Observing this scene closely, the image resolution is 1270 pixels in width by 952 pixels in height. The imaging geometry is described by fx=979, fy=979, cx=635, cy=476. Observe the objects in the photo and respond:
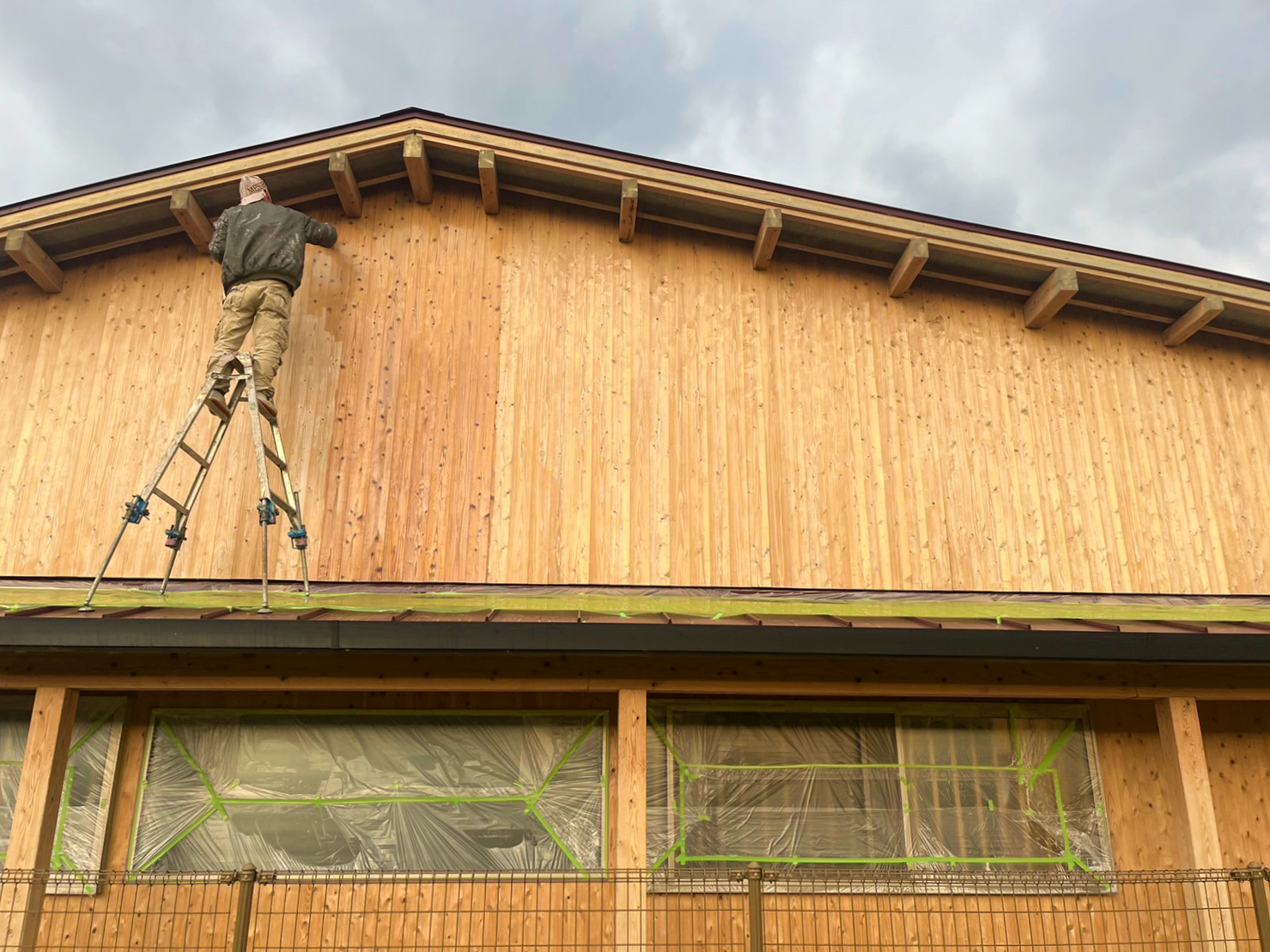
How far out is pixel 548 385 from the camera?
25.9 feet

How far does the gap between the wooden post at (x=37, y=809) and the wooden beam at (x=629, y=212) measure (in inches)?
209

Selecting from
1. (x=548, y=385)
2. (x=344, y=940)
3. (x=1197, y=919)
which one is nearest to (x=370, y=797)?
(x=344, y=940)

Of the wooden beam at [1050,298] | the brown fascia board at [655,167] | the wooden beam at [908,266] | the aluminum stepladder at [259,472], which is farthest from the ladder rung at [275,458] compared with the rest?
the wooden beam at [1050,298]

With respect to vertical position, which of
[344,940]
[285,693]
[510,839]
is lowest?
[344,940]

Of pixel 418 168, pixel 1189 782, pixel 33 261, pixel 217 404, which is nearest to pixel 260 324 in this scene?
pixel 217 404

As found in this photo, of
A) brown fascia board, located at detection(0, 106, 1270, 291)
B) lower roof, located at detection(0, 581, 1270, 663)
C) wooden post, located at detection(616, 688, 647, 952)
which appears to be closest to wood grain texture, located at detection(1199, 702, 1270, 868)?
lower roof, located at detection(0, 581, 1270, 663)

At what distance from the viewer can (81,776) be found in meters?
6.53

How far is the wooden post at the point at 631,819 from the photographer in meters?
5.38

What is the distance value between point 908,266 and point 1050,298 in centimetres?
118

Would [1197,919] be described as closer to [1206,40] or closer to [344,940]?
[344,940]

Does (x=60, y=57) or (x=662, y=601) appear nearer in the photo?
(x=662, y=601)

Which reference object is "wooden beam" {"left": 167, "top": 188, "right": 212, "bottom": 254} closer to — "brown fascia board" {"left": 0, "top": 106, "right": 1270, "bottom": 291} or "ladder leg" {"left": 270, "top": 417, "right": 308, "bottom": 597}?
"brown fascia board" {"left": 0, "top": 106, "right": 1270, "bottom": 291}

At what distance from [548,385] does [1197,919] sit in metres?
5.69

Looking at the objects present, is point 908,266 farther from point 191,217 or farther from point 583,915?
point 191,217
